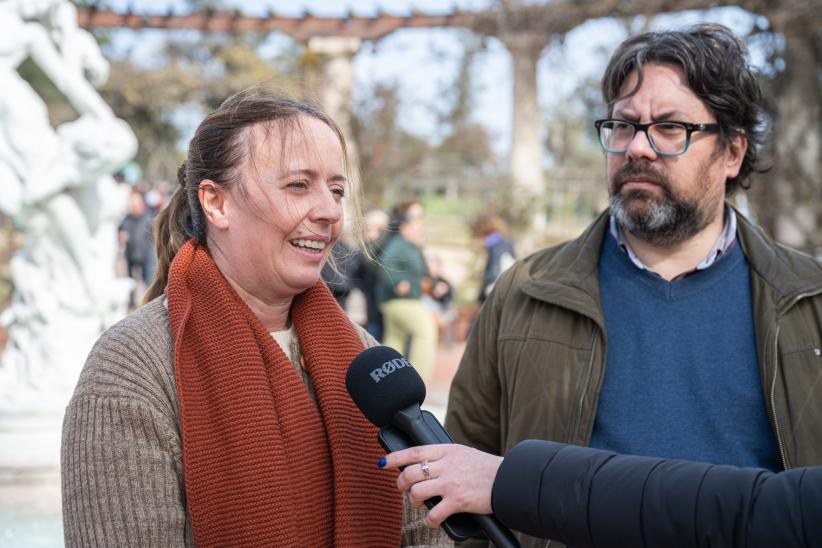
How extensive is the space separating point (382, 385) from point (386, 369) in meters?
0.04

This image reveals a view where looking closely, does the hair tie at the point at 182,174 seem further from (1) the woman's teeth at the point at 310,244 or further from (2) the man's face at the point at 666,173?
(2) the man's face at the point at 666,173

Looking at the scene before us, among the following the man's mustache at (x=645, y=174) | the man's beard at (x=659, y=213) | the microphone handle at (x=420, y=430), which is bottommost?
the microphone handle at (x=420, y=430)

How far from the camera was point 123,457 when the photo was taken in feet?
5.73

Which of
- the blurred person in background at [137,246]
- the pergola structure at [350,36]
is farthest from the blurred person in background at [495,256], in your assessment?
the blurred person in background at [137,246]

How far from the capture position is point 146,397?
179cm

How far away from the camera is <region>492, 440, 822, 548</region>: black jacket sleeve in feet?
4.58

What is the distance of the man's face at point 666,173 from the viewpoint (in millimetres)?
2535

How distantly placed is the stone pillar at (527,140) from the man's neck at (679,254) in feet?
37.6

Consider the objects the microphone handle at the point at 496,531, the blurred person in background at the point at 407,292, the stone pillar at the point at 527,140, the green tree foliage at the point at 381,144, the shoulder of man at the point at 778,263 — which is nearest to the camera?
the microphone handle at the point at 496,531

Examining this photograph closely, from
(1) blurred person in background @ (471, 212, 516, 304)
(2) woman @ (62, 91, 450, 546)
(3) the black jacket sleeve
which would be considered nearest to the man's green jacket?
(2) woman @ (62, 91, 450, 546)

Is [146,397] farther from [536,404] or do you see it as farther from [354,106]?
[354,106]

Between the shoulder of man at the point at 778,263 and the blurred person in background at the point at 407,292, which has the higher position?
the shoulder of man at the point at 778,263

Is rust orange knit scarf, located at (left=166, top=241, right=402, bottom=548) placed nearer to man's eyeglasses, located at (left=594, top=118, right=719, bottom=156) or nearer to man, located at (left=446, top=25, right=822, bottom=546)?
man, located at (left=446, top=25, right=822, bottom=546)

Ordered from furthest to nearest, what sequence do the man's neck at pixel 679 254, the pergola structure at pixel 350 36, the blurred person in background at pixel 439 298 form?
the pergola structure at pixel 350 36 < the blurred person in background at pixel 439 298 < the man's neck at pixel 679 254
